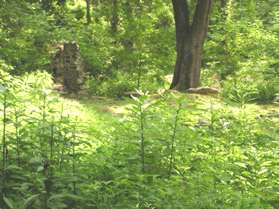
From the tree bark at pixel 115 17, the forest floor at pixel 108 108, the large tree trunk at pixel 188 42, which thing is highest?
the tree bark at pixel 115 17

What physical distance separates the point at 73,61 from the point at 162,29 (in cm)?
554

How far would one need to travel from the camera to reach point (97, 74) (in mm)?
15906

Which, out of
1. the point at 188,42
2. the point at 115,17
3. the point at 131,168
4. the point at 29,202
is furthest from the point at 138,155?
the point at 115,17

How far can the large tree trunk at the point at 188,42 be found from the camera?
13125 millimetres

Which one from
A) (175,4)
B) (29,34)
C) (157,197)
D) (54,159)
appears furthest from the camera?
(29,34)

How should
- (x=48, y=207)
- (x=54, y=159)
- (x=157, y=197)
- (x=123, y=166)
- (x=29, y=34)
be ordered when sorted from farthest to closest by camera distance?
(x=29, y=34) < (x=123, y=166) < (x=54, y=159) < (x=157, y=197) < (x=48, y=207)

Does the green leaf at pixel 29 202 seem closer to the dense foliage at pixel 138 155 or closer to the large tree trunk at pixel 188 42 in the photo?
the dense foliage at pixel 138 155

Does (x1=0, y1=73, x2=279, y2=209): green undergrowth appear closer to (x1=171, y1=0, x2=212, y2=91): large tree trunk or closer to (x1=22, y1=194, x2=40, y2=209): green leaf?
(x1=22, y1=194, x2=40, y2=209): green leaf

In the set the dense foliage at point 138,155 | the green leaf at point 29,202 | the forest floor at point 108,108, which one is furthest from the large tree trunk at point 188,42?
the green leaf at point 29,202

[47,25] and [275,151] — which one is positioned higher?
[47,25]

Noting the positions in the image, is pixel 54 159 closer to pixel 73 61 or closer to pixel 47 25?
pixel 73 61

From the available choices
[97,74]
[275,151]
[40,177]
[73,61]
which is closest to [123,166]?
[40,177]

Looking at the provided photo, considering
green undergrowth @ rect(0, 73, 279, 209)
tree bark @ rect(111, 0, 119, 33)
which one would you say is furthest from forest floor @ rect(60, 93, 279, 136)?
tree bark @ rect(111, 0, 119, 33)

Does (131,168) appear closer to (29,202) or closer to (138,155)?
(138,155)
